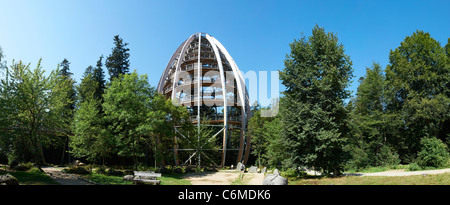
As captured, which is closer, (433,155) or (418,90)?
(433,155)

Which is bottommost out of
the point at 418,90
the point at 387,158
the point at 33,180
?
the point at 387,158

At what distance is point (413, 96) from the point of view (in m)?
21.9

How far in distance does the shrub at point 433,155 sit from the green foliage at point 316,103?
9993 mm

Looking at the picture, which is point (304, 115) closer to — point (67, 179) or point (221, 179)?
point (221, 179)

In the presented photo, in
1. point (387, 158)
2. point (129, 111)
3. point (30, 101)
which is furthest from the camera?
point (387, 158)

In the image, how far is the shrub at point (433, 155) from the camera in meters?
17.7

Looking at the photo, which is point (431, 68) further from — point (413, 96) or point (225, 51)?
point (225, 51)

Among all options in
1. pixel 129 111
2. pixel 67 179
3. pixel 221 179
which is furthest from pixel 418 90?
pixel 67 179

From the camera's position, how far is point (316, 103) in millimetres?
13617

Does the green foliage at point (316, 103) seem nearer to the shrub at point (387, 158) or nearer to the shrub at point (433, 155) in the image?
the shrub at point (433, 155)

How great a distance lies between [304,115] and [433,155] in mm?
12781

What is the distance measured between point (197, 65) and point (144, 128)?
14.3 metres

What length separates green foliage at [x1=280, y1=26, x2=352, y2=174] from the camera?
42.6 ft

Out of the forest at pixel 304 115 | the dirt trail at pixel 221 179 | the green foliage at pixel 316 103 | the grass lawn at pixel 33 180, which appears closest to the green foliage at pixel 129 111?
the forest at pixel 304 115
